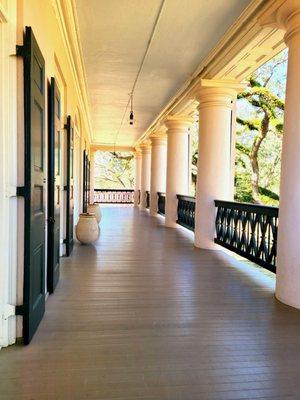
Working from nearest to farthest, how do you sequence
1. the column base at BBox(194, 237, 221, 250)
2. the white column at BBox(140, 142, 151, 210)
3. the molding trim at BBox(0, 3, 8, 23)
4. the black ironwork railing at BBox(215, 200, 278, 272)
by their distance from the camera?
the molding trim at BBox(0, 3, 8, 23), the black ironwork railing at BBox(215, 200, 278, 272), the column base at BBox(194, 237, 221, 250), the white column at BBox(140, 142, 151, 210)

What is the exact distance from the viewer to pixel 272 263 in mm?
4605

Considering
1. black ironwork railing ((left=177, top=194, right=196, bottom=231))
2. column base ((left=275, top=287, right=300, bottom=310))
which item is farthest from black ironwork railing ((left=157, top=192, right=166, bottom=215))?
column base ((left=275, top=287, right=300, bottom=310))

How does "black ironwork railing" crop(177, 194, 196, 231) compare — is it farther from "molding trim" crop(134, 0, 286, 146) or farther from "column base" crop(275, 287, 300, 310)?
"column base" crop(275, 287, 300, 310)

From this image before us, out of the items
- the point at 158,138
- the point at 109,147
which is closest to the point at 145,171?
the point at 109,147

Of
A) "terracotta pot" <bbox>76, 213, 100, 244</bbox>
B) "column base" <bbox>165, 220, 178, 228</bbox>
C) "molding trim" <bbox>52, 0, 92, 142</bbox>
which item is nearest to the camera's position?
"molding trim" <bbox>52, 0, 92, 142</bbox>

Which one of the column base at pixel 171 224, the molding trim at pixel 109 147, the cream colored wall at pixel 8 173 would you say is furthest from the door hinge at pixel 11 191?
the molding trim at pixel 109 147

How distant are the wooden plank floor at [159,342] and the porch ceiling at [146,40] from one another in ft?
11.3

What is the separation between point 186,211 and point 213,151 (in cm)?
283

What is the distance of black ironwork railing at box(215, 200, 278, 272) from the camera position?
4656 mm

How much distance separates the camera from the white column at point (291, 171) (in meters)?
3.55

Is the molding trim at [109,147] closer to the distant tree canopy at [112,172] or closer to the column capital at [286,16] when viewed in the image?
the distant tree canopy at [112,172]

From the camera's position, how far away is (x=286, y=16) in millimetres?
3615

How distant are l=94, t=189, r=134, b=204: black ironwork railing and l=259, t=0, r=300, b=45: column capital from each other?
19647mm

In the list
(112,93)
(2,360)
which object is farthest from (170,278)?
(112,93)
